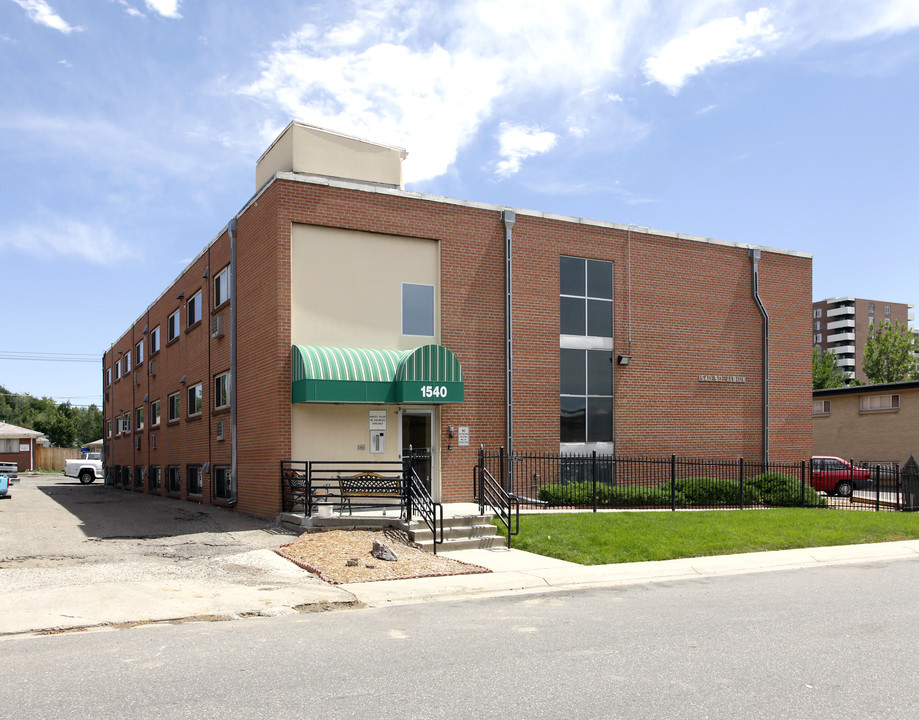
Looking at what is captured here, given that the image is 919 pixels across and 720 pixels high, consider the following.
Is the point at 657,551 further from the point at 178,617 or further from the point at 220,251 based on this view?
the point at 220,251

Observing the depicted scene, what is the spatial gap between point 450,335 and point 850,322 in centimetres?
13237

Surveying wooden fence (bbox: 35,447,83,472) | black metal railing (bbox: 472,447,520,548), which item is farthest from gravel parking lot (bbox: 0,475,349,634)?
wooden fence (bbox: 35,447,83,472)

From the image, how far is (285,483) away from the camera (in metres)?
17.7

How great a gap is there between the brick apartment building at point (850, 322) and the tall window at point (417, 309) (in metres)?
128

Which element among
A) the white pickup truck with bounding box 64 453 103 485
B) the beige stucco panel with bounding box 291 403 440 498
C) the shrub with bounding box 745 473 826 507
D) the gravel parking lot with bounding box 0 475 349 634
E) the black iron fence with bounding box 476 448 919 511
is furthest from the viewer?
the white pickup truck with bounding box 64 453 103 485

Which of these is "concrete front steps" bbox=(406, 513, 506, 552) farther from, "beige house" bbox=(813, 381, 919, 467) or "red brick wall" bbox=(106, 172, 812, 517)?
"beige house" bbox=(813, 381, 919, 467)

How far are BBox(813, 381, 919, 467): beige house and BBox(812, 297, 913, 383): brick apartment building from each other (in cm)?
10306

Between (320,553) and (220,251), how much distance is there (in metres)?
12.0

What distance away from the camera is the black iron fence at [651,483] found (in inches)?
782

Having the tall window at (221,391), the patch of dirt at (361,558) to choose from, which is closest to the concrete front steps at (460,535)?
the patch of dirt at (361,558)

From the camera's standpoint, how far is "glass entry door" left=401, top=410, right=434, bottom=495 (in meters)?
19.1

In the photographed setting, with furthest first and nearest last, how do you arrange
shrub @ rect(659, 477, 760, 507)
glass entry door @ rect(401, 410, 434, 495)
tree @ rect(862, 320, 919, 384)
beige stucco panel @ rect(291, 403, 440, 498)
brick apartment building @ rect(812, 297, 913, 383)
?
brick apartment building @ rect(812, 297, 913, 383) < tree @ rect(862, 320, 919, 384) < shrub @ rect(659, 477, 760, 507) < glass entry door @ rect(401, 410, 434, 495) < beige stucco panel @ rect(291, 403, 440, 498)

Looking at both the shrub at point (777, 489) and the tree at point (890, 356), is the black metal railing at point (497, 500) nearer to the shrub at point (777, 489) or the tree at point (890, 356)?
the shrub at point (777, 489)

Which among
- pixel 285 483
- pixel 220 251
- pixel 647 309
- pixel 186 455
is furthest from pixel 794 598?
pixel 186 455
